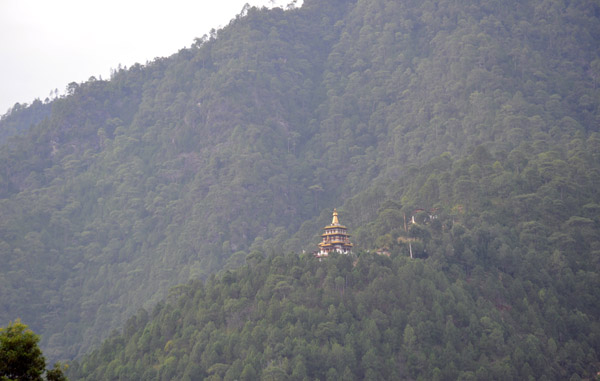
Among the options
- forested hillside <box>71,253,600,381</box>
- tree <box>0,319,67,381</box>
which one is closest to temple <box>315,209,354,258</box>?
forested hillside <box>71,253,600,381</box>

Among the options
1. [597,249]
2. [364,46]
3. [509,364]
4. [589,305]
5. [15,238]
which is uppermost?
[364,46]

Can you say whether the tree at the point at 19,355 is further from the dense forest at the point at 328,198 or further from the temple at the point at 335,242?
the temple at the point at 335,242

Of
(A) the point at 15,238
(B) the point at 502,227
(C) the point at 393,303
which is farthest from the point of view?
(A) the point at 15,238

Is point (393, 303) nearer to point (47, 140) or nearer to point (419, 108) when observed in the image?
point (419, 108)

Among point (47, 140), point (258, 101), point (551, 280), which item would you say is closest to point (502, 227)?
point (551, 280)

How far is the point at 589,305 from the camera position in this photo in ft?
223

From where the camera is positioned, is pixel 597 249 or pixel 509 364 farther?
pixel 597 249

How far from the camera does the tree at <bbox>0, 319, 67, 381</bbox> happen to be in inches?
832

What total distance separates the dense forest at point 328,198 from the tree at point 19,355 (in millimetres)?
38369

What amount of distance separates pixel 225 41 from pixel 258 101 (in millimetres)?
22476

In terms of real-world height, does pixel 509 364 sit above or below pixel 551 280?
below

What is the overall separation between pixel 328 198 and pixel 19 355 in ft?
341

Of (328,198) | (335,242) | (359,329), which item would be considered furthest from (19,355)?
(328,198)

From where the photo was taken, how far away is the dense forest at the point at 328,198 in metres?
63.7
